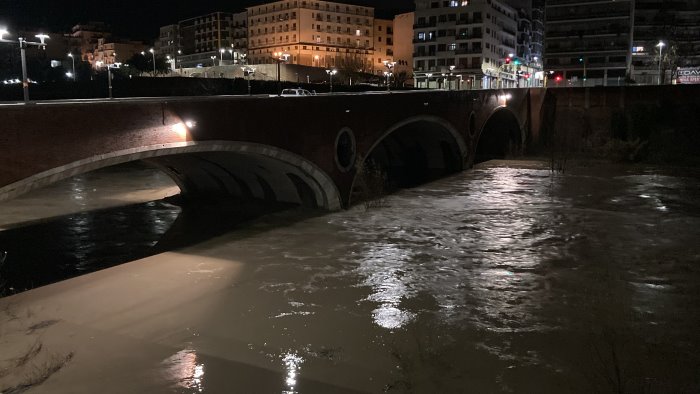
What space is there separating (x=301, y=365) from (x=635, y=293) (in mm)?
Result: 10621

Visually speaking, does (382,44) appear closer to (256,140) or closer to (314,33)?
(314,33)

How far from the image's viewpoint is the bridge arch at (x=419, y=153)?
43438 mm

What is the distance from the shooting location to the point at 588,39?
102 m

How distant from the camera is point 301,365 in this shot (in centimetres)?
1370

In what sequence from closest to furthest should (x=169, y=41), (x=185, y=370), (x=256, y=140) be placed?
(x=185, y=370)
(x=256, y=140)
(x=169, y=41)

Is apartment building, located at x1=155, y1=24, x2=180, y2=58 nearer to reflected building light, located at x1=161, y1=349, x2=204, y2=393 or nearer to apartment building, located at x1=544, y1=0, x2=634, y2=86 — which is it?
apartment building, located at x1=544, y1=0, x2=634, y2=86

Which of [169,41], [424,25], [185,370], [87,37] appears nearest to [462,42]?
[424,25]

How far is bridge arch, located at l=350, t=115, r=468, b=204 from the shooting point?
43.4 meters

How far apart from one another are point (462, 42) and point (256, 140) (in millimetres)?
79952

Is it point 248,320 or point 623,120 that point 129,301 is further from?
point 623,120

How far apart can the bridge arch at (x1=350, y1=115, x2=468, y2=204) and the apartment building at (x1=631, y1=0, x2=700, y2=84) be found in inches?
2379

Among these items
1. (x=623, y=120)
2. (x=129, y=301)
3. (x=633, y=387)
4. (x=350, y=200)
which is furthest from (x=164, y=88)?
(x=633, y=387)

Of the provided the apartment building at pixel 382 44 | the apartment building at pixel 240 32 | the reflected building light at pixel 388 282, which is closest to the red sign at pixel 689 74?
the apartment building at pixel 382 44

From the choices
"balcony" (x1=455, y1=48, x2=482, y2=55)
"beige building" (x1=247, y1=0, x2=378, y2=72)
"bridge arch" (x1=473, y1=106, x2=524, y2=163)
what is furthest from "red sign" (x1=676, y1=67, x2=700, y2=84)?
"beige building" (x1=247, y1=0, x2=378, y2=72)
